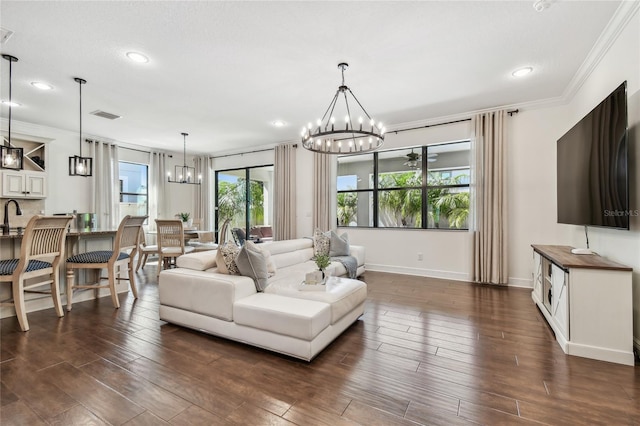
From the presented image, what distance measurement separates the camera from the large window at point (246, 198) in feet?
26.0

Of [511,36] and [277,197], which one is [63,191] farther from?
[511,36]

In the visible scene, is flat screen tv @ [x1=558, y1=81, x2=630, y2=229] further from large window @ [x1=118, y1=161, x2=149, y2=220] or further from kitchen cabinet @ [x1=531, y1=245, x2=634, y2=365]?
large window @ [x1=118, y1=161, x2=149, y2=220]

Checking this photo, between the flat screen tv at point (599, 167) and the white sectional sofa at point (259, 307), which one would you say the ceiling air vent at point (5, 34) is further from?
the flat screen tv at point (599, 167)

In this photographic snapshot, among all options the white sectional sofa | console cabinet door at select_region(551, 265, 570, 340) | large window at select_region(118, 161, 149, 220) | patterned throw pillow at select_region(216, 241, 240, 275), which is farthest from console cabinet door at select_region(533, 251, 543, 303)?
large window at select_region(118, 161, 149, 220)

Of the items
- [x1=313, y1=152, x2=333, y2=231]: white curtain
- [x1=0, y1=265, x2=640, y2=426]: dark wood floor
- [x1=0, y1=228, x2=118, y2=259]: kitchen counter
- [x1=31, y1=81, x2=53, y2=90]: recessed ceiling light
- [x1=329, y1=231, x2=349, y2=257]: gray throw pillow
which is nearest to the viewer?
[x1=0, y1=265, x2=640, y2=426]: dark wood floor

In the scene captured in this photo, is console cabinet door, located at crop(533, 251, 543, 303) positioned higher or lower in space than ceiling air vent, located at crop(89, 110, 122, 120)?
lower

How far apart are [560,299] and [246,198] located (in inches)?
273

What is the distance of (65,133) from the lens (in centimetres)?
595

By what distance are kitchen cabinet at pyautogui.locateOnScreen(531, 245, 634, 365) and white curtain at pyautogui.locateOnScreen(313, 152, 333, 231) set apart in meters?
4.17

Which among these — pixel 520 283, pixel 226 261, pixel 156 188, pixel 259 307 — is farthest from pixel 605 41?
pixel 156 188

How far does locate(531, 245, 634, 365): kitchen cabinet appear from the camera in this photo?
7.42 feet

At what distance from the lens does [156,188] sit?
759cm

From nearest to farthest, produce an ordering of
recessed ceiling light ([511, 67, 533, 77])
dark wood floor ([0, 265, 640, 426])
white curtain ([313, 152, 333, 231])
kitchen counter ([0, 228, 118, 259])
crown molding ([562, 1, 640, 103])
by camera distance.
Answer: dark wood floor ([0, 265, 640, 426]) < crown molding ([562, 1, 640, 103]) < kitchen counter ([0, 228, 118, 259]) < recessed ceiling light ([511, 67, 533, 77]) < white curtain ([313, 152, 333, 231])

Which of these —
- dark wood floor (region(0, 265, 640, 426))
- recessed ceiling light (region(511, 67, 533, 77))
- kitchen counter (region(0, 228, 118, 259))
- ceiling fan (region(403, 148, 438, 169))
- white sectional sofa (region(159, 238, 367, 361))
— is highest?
recessed ceiling light (region(511, 67, 533, 77))
